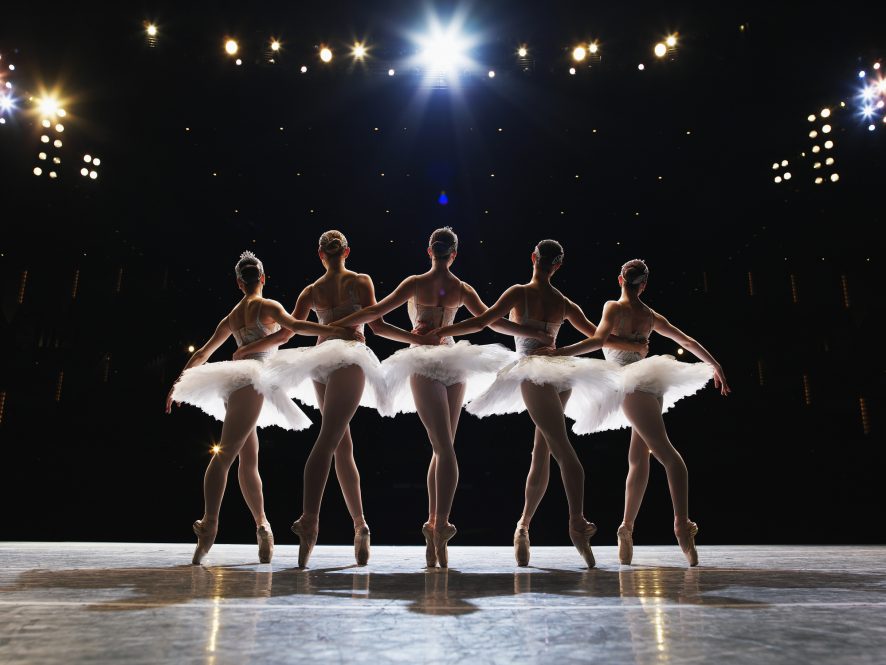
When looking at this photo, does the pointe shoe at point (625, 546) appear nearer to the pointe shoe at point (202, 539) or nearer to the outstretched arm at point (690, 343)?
the outstretched arm at point (690, 343)

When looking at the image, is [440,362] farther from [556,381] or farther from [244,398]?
[244,398]

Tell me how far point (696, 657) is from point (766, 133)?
7.06 meters

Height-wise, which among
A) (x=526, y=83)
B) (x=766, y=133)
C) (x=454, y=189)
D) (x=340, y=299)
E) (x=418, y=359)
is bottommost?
(x=418, y=359)

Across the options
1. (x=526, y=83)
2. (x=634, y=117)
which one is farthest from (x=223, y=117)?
(x=634, y=117)

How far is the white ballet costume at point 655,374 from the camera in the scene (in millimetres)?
3387

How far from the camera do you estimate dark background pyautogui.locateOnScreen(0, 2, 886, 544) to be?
655 cm

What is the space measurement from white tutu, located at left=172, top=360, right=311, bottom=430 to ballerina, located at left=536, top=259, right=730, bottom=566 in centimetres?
165

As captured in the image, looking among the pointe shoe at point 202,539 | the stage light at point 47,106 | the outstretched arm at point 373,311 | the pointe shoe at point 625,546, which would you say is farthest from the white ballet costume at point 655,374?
the stage light at point 47,106

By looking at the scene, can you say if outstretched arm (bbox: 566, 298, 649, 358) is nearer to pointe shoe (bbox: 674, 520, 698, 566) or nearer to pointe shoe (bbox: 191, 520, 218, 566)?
pointe shoe (bbox: 674, 520, 698, 566)

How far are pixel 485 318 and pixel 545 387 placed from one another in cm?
50

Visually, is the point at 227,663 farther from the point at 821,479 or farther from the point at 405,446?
the point at 821,479

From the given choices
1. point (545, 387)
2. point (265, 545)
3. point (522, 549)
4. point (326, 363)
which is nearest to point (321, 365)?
point (326, 363)

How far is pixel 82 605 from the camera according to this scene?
5.84 ft

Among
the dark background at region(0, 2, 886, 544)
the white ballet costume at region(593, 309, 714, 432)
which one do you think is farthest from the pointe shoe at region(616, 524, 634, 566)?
the dark background at region(0, 2, 886, 544)
